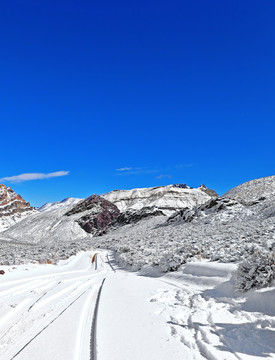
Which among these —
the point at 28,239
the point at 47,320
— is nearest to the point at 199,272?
the point at 47,320

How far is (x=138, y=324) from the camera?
17.4 feet

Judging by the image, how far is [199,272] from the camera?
1070 cm

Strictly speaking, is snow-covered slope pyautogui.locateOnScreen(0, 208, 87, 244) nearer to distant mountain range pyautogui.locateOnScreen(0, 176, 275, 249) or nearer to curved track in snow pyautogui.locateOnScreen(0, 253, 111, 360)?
distant mountain range pyautogui.locateOnScreen(0, 176, 275, 249)

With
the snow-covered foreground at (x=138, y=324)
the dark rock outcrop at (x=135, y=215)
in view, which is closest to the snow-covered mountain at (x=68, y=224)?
the dark rock outcrop at (x=135, y=215)

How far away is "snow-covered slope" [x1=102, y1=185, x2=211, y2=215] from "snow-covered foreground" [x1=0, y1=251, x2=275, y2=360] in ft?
368

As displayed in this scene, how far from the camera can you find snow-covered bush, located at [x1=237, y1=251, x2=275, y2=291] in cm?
672

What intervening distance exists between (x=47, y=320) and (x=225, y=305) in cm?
389

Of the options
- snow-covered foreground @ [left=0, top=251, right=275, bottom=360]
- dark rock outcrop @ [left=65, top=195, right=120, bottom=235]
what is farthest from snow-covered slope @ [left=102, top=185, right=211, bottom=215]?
snow-covered foreground @ [left=0, top=251, right=275, bottom=360]

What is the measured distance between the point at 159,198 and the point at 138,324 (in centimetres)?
13732

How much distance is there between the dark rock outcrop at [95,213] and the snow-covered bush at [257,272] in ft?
337

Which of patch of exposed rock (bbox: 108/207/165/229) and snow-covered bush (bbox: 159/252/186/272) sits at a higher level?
patch of exposed rock (bbox: 108/207/165/229)

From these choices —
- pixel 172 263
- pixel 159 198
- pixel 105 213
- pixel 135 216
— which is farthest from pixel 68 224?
pixel 172 263

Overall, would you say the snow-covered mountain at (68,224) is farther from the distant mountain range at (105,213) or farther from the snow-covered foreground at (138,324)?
the snow-covered foreground at (138,324)

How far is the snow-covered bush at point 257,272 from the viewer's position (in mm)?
6716
